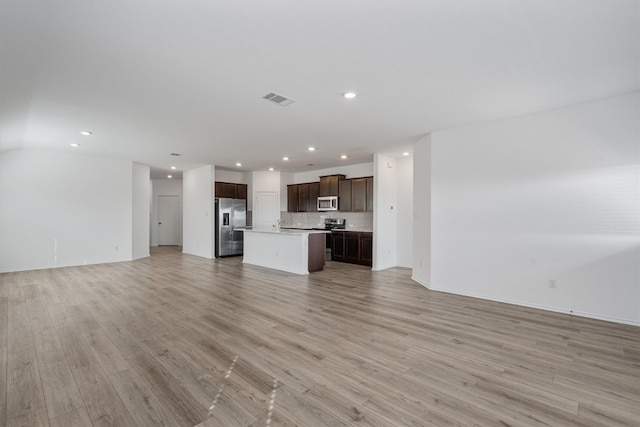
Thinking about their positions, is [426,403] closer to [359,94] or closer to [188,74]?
[359,94]

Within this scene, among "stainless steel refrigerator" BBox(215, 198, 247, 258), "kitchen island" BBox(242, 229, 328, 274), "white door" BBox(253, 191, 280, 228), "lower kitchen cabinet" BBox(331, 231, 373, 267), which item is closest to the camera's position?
"kitchen island" BBox(242, 229, 328, 274)

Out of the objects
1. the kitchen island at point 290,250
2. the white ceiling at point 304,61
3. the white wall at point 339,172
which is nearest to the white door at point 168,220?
the white wall at point 339,172

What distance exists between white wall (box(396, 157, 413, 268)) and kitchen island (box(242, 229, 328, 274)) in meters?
2.03

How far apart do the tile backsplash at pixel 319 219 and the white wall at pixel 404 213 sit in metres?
0.94

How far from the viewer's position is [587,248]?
372cm

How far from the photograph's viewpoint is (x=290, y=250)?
21.5 ft

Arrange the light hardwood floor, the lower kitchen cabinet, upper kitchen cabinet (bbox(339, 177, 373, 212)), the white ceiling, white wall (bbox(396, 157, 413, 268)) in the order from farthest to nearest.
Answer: upper kitchen cabinet (bbox(339, 177, 373, 212))
the lower kitchen cabinet
white wall (bbox(396, 157, 413, 268))
the white ceiling
the light hardwood floor

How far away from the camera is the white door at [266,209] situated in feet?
32.2

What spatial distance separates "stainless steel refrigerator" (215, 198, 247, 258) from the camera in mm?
8859

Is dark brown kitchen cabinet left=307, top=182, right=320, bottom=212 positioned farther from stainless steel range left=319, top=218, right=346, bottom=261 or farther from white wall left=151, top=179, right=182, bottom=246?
white wall left=151, top=179, right=182, bottom=246

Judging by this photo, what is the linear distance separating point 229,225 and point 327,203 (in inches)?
128

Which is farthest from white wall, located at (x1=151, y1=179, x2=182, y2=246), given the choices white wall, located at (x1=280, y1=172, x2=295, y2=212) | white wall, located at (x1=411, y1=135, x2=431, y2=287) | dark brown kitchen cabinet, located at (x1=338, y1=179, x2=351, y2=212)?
white wall, located at (x1=411, y1=135, x2=431, y2=287)

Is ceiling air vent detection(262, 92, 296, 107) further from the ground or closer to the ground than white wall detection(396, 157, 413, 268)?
further from the ground

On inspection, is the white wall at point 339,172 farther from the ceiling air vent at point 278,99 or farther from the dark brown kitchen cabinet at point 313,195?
the ceiling air vent at point 278,99
